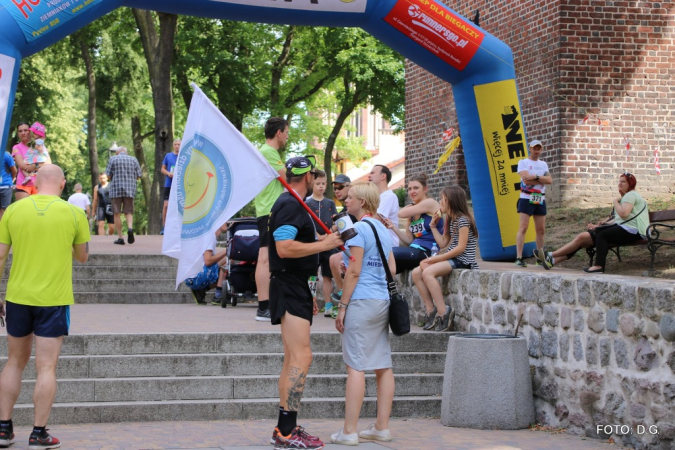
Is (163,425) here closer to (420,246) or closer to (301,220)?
(301,220)

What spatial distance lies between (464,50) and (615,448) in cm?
642

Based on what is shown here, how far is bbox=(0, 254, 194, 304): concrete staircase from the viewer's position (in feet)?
43.3

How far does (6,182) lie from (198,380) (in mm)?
5405

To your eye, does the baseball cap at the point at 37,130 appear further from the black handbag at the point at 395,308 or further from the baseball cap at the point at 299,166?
the black handbag at the point at 395,308

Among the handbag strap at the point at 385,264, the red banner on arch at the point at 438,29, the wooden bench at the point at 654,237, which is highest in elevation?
the red banner on arch at the point at 438,29

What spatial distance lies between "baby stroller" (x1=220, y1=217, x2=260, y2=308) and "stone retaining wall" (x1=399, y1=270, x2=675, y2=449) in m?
3.54

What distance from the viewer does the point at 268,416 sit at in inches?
322

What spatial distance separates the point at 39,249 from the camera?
6.70m

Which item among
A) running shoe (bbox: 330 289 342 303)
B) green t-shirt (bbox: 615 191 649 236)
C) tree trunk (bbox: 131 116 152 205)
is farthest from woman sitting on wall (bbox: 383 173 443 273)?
tree trunk (bbox: 131 116 152 205)

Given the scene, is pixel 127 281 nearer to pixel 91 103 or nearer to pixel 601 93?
pixel 601 93

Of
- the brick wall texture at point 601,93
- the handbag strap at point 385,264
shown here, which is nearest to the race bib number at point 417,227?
the handbag strap at point 385,264

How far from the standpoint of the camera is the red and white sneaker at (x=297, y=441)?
6.64 meters

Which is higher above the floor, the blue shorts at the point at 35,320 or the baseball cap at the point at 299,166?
the baseball cap at the point at 299,166

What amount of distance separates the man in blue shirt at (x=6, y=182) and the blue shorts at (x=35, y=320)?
5800 millimetres
